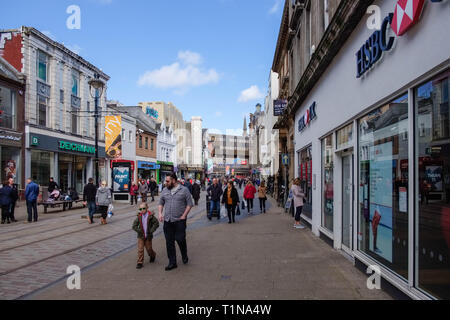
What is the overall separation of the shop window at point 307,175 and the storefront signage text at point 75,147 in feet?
63.6

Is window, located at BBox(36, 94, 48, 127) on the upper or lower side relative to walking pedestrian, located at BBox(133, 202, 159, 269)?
upper

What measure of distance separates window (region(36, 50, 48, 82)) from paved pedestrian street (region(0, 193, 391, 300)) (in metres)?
17.1

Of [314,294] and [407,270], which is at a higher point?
[407,270]

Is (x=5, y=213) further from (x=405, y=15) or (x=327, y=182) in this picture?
(x=405, y=15)

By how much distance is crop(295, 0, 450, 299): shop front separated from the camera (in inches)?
149

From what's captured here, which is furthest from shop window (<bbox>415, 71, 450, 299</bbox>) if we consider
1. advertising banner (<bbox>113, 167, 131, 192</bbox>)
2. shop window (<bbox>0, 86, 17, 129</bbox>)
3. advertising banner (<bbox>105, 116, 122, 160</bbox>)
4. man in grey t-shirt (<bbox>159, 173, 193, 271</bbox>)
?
shop window (<bbox>0, 86, 17, 129</bbox>)

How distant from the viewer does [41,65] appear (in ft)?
81.8

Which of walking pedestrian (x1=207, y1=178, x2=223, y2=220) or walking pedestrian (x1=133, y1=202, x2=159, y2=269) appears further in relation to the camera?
walking pedestrian (x1=207, y1=178, x2=223, y2=220)

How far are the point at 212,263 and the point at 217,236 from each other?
3409 mm

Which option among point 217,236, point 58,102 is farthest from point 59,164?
point 217,236

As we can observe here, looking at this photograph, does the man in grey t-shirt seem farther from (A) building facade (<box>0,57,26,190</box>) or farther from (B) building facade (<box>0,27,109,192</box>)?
(A) building facade (<box>0,57,26,190</box>)

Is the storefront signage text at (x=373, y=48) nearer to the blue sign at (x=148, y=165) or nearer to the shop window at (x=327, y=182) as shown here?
the shop window at (x=327, y=182)
